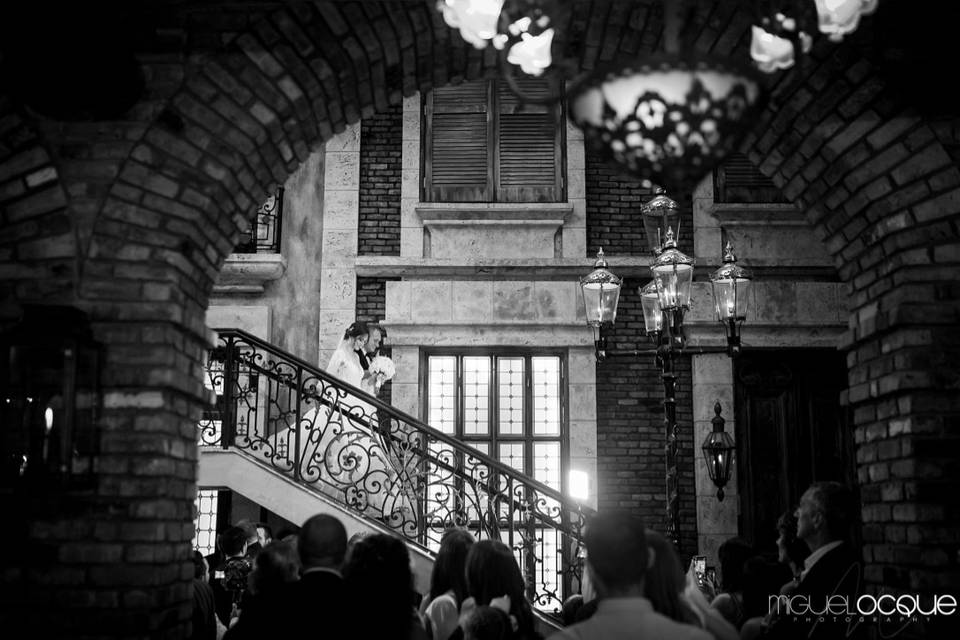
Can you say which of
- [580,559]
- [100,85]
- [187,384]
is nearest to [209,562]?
[580,559]

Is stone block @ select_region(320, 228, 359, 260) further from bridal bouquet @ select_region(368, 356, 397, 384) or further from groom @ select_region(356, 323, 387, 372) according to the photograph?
bridal bouquet @ select_region(368, 356, 397, 384)

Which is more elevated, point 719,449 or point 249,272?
point 249,272

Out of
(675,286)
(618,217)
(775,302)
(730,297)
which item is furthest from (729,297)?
(618,217)

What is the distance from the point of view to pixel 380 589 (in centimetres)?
376

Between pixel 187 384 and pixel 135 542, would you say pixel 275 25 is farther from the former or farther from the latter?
pixel 135 542

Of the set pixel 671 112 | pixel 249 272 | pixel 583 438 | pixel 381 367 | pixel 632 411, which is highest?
pixel 249 272

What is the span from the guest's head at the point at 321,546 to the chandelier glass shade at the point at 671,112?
1.91m

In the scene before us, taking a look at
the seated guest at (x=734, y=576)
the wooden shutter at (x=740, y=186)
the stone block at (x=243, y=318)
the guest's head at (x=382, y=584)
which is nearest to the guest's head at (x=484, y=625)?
the guest's head at (x=382, y=584)

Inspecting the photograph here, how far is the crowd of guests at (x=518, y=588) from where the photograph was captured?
2.99m

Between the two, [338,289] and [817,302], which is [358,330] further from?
[817,302]

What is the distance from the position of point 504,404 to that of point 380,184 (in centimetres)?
318

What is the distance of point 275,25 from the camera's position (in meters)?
5.28

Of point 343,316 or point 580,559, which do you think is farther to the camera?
point 343,316

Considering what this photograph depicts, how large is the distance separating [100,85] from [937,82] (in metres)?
4.46
